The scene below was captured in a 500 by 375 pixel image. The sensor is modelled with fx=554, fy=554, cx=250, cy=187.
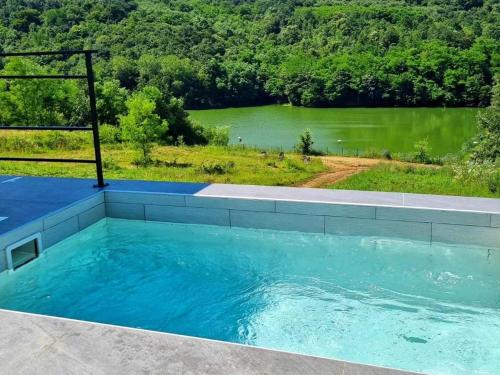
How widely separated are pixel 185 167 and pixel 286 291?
8919mm

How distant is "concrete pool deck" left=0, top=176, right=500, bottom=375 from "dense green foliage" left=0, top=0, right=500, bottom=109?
29055 millimetres

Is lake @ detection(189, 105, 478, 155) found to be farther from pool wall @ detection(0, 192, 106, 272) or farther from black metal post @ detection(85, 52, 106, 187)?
pool wall @ detection(0, 192, 106, 272)

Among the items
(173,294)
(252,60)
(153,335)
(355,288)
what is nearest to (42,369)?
(153,335)

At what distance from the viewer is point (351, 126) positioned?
3234 cm

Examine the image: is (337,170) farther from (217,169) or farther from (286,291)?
(286,291)

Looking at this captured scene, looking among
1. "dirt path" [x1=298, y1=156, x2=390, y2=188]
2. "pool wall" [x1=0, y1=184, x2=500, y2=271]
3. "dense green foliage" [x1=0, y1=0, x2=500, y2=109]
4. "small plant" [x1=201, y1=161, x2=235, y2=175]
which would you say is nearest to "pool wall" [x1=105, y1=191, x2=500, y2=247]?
"pool wall" [x1=0, y1=184, x2=500, y2=271]

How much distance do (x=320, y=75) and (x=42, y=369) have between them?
43354 millimetres

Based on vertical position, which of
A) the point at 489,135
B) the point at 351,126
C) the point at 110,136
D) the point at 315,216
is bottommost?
the point at 351,126

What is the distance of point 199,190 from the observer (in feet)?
14.1

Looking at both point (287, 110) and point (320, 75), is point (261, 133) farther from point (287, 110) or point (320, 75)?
point (320, 75)

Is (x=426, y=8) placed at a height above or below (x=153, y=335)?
above

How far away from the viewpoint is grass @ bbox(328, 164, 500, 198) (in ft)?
23.4

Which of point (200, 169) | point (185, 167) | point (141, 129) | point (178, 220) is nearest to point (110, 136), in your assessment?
point (141, 129)

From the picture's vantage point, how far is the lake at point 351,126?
86.2ft
